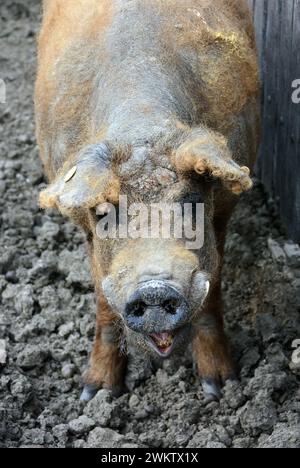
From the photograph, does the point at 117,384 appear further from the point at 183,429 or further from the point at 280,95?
the point at 280,95

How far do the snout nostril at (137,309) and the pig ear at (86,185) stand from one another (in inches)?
17.8

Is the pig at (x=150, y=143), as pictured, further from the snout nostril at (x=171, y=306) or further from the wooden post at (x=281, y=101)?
the wooden post at (x=281, y=101)

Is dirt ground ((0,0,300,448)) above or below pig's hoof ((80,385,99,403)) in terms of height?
above

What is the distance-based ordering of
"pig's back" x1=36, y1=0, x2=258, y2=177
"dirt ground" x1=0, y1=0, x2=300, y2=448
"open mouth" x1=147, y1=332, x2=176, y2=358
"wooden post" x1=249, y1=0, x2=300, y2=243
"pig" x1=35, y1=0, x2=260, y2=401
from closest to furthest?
"pig" x1=35, y1=0, x2=260, y2=401 < "open mouth" x1=147, y1=332, x2=176, y2=358 < "pig's back" x1=36, y1=0, x2=258, y2=177 < "dirt ground" x1=0, y1=0, x2=300, y2=448 < "wooden post" x1=249, y1=0, x2=300, y2=243

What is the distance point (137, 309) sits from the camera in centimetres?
399

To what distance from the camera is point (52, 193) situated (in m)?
4.22

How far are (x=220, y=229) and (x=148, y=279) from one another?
155 centimetres

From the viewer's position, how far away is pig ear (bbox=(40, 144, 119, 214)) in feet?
13.3

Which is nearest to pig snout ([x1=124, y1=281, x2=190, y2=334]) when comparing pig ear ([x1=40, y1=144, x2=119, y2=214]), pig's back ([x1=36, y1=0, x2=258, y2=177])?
pig ear ([x1=40, y1=144, x2=119, y2=214])

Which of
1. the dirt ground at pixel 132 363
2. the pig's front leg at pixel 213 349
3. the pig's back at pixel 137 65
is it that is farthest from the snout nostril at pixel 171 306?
the pig's front leg at pixel 213 349

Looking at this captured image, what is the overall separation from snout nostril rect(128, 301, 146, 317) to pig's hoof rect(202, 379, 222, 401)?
148 centimetres

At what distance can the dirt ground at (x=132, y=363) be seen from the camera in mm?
5008

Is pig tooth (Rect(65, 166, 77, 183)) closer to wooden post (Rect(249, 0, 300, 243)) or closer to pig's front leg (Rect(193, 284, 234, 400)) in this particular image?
pig's front leg (Rect(193, 284, 234, 400))
